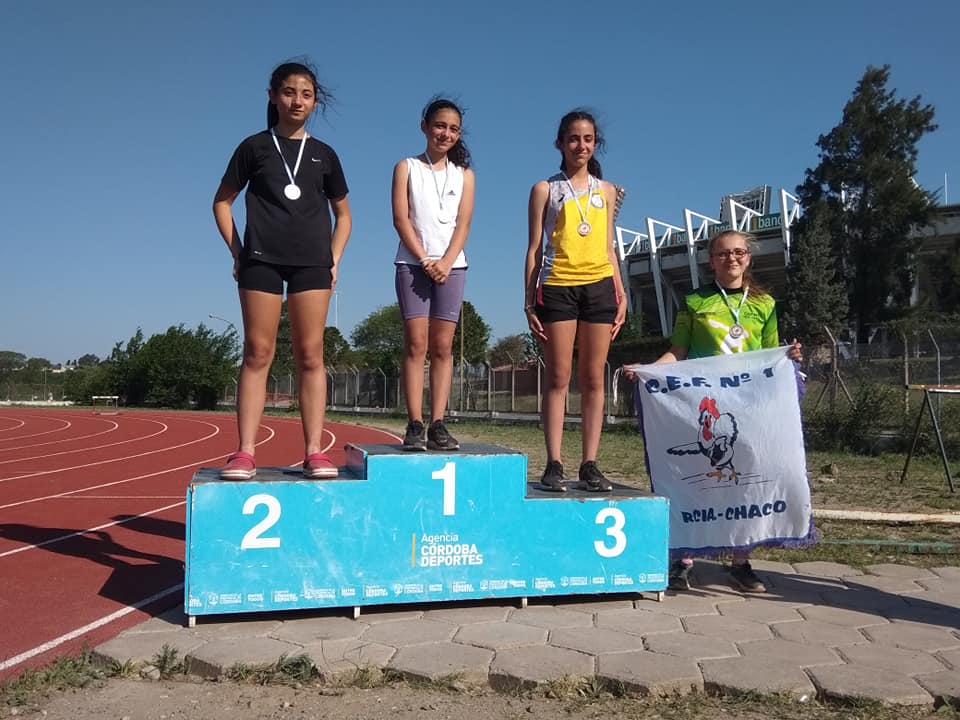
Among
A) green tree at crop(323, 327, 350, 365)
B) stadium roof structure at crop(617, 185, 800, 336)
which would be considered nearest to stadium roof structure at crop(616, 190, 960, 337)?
stadium roof structure at crop(617, 185, 800, 336)

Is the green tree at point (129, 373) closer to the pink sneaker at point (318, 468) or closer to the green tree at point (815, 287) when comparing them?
the green tree at point (815, 287)

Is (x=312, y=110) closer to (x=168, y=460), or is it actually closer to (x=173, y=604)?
(x=173, y=604)

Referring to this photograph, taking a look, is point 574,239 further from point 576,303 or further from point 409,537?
point 409,537

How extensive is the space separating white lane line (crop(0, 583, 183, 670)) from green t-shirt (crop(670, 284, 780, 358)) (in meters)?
3.14

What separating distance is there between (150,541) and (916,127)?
156 ft

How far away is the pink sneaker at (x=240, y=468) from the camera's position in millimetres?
3812

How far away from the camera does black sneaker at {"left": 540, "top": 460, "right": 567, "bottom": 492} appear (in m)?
4.31

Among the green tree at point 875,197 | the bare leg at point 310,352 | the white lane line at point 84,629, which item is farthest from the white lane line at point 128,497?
the green tree at point 875,197

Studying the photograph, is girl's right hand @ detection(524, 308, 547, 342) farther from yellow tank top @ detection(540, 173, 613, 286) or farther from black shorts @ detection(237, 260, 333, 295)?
black shorts @ detection(237, 260, 333, 295)

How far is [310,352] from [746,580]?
266 centimetres

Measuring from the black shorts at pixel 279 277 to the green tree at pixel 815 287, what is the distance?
134 feet

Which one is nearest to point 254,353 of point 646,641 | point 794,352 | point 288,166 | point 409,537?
point 288,166

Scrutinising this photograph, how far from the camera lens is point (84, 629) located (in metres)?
3.69

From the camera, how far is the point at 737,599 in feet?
13.9
